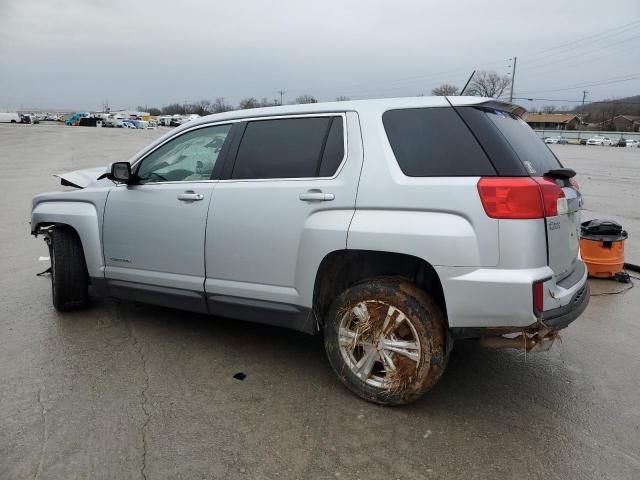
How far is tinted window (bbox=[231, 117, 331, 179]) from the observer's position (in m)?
3.47

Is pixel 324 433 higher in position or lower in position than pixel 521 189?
lower

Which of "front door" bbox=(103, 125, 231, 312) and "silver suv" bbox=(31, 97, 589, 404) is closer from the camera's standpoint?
"silver suv" bbox=(31, 97, 589, 404)

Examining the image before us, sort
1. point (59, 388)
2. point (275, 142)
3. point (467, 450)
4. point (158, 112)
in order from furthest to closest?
point (158, 112) < point (275, 142) < point (59, 388) < point (467, 450)

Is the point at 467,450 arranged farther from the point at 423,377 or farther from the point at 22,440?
the point at 22,440

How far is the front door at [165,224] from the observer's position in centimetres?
388

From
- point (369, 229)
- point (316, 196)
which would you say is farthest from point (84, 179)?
point (369, 229)

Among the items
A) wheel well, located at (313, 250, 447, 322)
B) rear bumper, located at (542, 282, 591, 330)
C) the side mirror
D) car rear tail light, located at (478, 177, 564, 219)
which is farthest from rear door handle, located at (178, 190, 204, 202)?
rear bumper, located at (542, 282, 591, 330)

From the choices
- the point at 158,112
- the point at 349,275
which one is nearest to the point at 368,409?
the point at 349,275

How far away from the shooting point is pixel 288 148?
3.59 m

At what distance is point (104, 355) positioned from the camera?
12.9 ft

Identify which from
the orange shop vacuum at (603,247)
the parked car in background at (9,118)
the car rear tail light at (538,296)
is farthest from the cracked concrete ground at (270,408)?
the parked car in background at (9,118)

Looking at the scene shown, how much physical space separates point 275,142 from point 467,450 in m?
2.35

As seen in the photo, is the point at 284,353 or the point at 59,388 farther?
the point at 284,353

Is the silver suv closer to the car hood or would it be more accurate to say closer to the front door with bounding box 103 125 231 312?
the front door with bounding box 103 125 231 312
